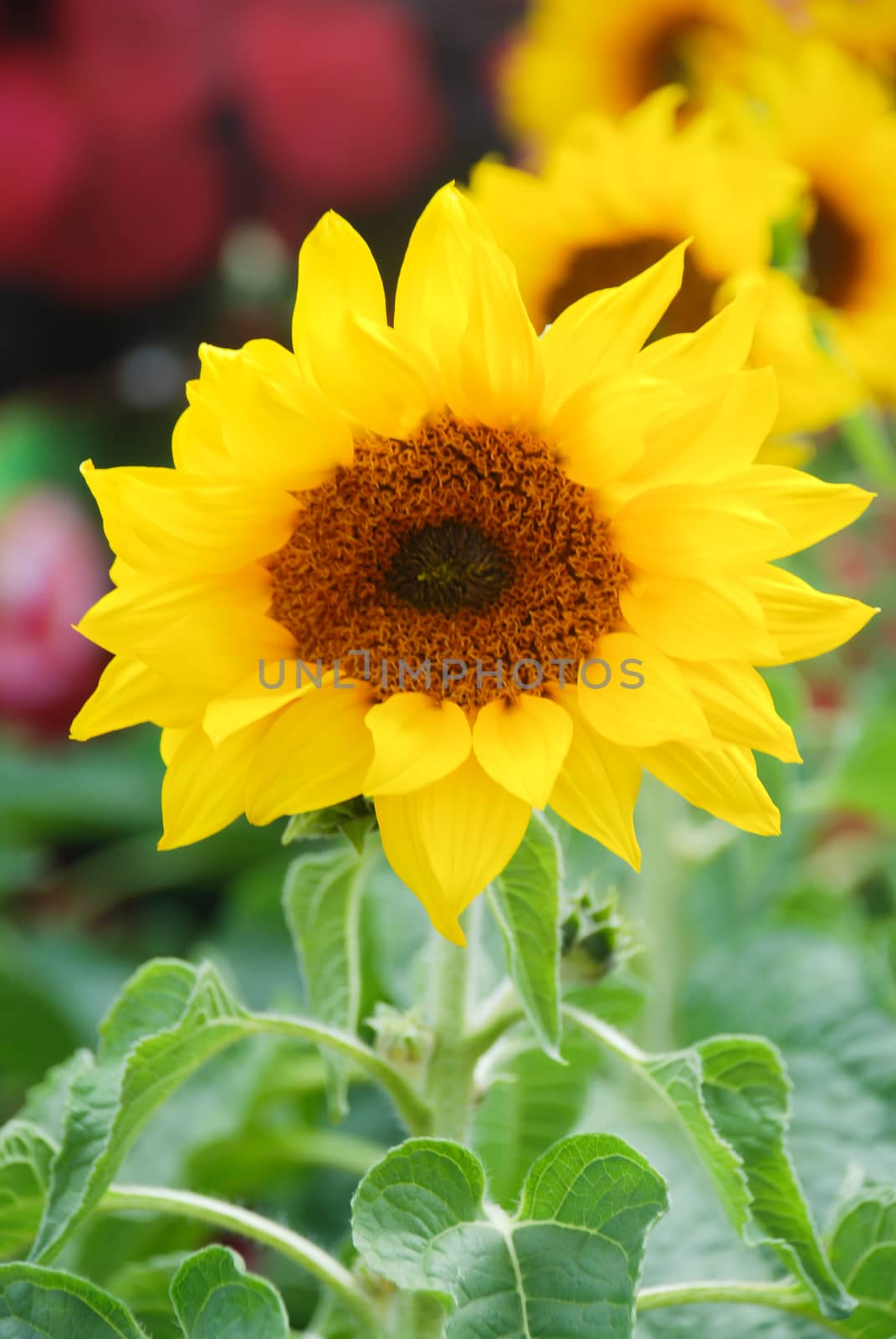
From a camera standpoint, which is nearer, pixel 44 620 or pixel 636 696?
pixel 636 696

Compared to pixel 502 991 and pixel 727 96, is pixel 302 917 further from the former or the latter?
pixel 727 96

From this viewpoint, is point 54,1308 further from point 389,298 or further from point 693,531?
point 389,298

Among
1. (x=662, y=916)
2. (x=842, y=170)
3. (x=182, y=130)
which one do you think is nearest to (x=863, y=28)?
(x=842, y=170)

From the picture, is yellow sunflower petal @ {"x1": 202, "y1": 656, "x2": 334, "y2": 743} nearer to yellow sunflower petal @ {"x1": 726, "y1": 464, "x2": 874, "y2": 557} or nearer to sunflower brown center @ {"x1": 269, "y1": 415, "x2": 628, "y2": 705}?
sunflower brown center @ {"x1": 269, "y1": 415, "x2": 628, "y2": 705}

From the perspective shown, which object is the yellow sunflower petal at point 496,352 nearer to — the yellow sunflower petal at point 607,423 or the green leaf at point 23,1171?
the yellow sunflower petal at point 607,423

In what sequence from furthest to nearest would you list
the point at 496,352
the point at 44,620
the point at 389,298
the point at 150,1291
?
the point at 389,298
the point at 44,620
the point at 150,1291
the point at 496,352

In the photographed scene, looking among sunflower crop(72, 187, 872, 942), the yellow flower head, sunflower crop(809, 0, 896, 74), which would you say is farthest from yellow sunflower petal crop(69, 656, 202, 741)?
sunflower crop(809, 0, 896, 74)
